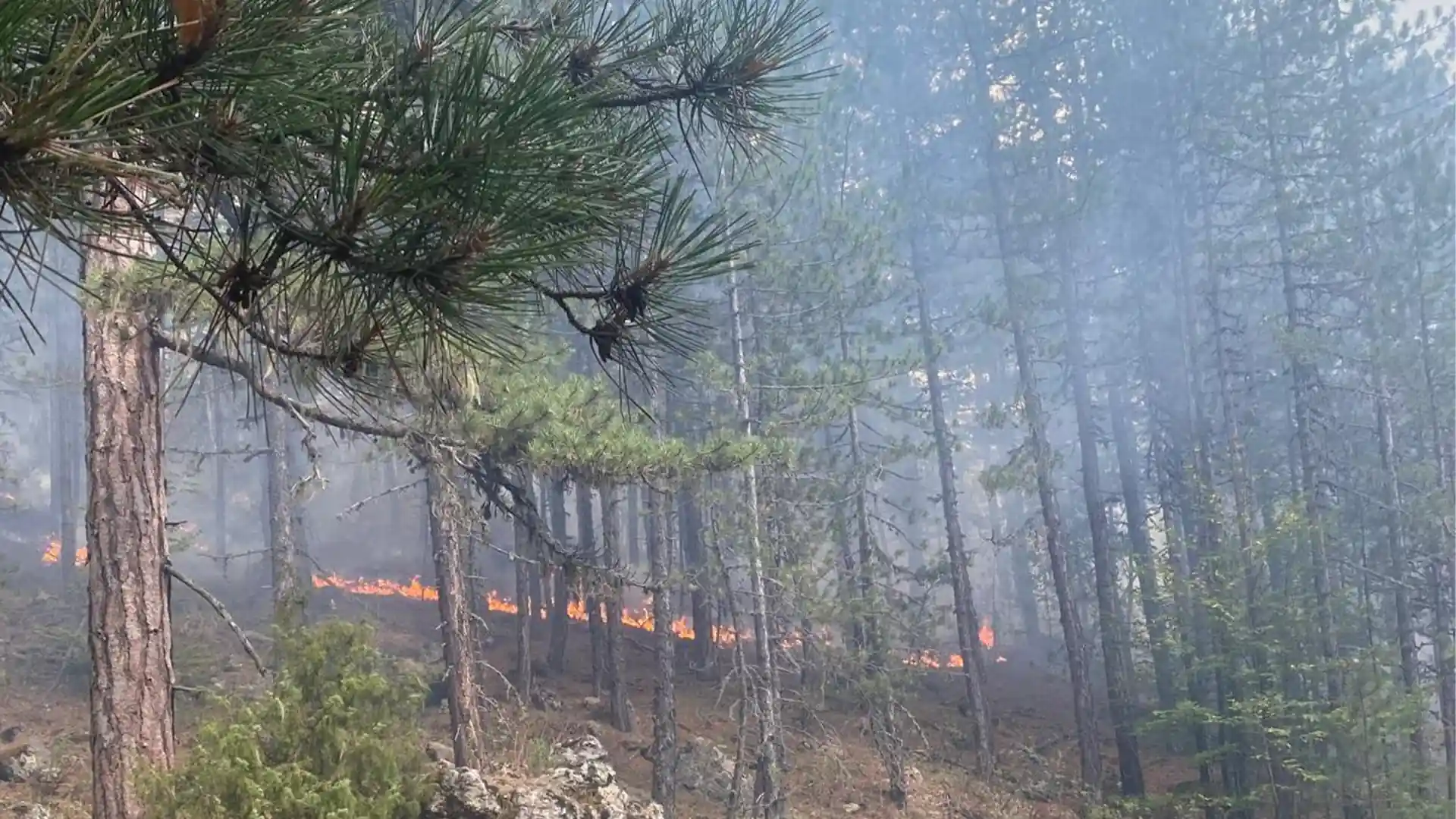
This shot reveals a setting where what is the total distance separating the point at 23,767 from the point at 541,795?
6205 millimetres

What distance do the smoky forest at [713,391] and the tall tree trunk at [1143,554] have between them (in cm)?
17

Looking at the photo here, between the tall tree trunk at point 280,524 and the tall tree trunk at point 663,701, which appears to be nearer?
the tall tree trunk at point 663,701

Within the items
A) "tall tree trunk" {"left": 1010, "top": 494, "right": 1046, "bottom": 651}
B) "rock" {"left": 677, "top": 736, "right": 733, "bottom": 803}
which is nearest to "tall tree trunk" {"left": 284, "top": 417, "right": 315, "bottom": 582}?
"rock" {"left": 677, "top": 736, "right": 733, "bottom": 803}

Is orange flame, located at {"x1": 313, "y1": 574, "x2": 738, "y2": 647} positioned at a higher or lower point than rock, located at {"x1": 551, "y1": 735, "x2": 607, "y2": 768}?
higher

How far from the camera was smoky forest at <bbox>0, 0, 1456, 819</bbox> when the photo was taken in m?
2.04

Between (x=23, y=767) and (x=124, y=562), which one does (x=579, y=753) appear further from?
(x=23, y=767)

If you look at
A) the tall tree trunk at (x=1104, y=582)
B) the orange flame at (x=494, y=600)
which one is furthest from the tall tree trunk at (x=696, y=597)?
the tall tree trunk at (x=1104, y=582)

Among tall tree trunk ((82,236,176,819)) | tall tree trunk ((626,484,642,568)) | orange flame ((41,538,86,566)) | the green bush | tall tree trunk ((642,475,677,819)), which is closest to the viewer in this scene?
the green bush

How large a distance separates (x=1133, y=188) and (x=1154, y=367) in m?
3.77

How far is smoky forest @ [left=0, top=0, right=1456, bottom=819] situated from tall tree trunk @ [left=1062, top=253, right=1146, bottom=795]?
0.36 feet

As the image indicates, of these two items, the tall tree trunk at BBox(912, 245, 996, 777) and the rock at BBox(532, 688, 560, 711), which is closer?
the rock at BBox(532, 688, 560, 711)

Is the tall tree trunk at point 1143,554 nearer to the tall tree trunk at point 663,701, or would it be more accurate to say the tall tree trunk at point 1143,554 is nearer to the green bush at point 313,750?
the tall tree trunk at point 663,701

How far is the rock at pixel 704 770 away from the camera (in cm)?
1294

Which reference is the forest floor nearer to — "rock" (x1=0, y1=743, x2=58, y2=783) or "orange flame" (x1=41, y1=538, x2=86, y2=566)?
"rock" (x1=0, y1=743, x2=58, y2=783)
